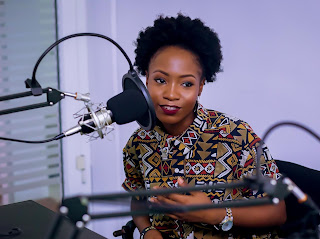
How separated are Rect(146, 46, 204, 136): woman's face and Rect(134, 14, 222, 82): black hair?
0.9 inches

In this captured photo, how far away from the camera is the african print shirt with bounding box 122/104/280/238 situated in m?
1.44

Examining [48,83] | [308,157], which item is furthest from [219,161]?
[48,83]

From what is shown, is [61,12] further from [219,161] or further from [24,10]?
[219,161]

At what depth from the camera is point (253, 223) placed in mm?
1348

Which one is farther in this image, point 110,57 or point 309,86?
point 110,57

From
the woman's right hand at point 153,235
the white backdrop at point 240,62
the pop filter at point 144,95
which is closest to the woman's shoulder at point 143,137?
the woman's right hand at point 153,235

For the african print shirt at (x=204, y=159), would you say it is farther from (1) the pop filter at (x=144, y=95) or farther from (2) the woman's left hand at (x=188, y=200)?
(1) the pop filter at (x=144, y=95)

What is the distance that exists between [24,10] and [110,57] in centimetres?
49

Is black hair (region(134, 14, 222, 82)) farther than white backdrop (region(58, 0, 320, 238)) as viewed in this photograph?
No

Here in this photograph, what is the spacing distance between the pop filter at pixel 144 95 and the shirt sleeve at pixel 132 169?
0.43 m

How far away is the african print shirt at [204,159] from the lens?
4.71 ft

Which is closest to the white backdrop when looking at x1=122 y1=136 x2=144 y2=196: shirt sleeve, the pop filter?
x1=122 y1=136 x2=144 y2=196: shirt sleeve

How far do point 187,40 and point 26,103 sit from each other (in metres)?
1.41

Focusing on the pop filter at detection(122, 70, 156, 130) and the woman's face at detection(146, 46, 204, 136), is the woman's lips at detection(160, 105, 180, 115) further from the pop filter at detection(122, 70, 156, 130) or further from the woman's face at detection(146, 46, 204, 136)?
the pop filter at detection(122, 70, 156, 130)
